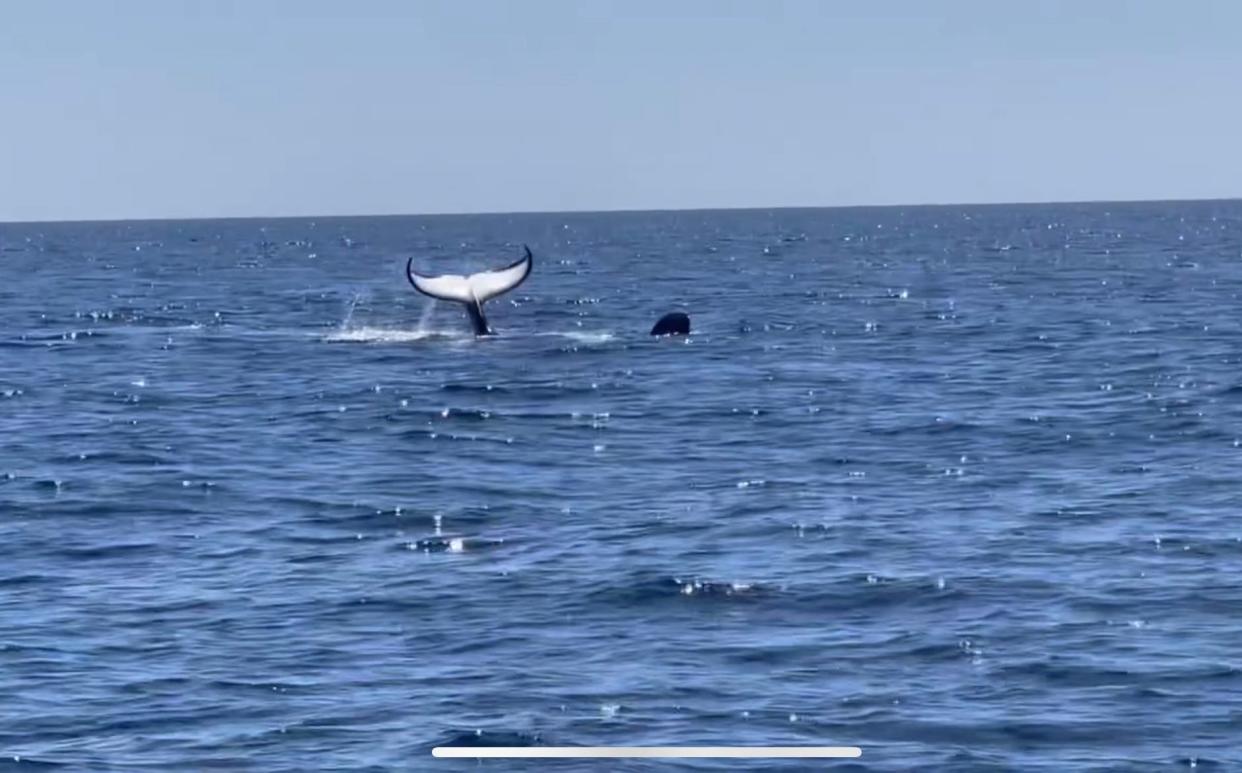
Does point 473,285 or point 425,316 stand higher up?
point 425,316

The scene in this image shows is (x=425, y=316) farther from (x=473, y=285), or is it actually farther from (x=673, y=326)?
(x=473, y=285)

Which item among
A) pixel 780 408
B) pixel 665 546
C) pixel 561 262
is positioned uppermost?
pixel 561 262

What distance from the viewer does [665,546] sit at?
93.8 feet

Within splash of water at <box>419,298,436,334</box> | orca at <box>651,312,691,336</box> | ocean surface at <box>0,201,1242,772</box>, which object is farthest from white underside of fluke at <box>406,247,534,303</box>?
splash of water at <box>419,298,436,334</box>

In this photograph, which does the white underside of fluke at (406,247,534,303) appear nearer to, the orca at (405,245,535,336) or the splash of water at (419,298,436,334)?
the orca at (405,245,535,336)

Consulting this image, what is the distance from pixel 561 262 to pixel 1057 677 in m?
124

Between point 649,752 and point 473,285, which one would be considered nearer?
point 649,752

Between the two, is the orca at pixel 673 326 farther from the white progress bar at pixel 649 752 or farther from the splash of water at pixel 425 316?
the white progress bar at pixel 649 752

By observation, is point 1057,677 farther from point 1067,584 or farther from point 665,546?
point 665,546

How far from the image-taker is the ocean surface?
65.8 ft

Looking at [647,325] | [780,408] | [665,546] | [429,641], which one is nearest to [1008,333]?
[647,325]

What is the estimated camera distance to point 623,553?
28094 mm

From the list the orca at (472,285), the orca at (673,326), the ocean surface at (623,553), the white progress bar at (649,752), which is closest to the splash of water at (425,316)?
the orca at (673,326)

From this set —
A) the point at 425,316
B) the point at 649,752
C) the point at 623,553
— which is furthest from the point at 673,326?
the point at 649,752
